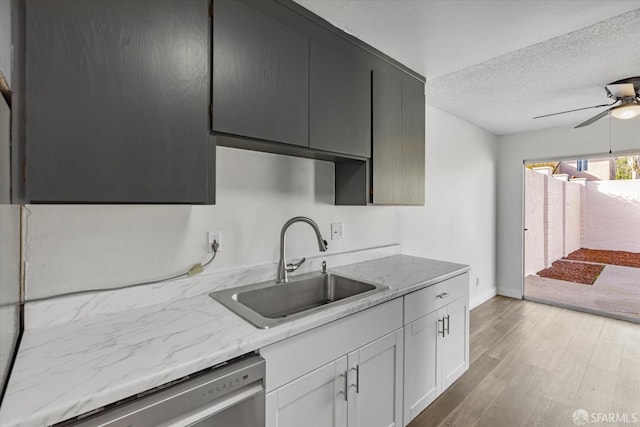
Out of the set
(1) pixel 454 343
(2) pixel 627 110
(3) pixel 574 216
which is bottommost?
(1) pixel 454 343

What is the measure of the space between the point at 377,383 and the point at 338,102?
150cm

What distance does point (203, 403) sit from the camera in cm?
88

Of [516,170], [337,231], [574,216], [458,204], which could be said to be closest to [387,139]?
[337,231]

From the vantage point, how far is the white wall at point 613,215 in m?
3.60

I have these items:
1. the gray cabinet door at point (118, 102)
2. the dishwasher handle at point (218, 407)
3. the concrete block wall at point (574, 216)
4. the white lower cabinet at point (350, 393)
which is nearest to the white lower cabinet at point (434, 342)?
the white lower cabinet at point (350, 393)

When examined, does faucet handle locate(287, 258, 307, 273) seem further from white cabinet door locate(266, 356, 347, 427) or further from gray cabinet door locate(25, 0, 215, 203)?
gray cabinet door locate(25, 0, 215, 203)

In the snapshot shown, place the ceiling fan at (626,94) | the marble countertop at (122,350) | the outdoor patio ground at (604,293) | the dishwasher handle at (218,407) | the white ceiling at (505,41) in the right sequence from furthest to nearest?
the outdoor patio ground at (604,293), the ceiling fan at (626,94), the white ceiling at (505,41), the dishwasher handle at (218,407), the marble countertop at (122,350)

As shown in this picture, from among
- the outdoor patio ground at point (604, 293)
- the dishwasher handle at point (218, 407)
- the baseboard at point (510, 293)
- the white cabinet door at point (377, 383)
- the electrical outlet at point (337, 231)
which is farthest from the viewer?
the baseboard at point (510, 293)

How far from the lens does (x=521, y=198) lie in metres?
4.14

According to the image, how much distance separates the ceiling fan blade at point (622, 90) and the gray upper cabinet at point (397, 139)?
5.13ft

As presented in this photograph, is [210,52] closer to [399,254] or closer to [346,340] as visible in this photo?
[346,340]

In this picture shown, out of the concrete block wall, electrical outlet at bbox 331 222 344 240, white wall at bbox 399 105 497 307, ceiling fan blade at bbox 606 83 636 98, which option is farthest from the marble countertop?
the concrete block wall

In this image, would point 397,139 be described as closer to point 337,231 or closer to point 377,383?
point 337,231

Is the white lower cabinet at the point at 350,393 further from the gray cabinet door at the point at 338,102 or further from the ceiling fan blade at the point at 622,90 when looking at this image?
the ceiling fan blade at the point at 622,90
